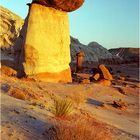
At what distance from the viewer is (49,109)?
8727 millimetres

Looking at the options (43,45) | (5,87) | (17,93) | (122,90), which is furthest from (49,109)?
(122,90)

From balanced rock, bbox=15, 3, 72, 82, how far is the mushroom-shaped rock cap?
158 millimetres

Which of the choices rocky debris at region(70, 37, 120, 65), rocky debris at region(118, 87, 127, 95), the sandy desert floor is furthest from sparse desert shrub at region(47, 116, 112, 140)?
rocky debris at region(70, 37, 120, 65)

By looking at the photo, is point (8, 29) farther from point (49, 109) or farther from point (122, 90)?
point (49, 109)

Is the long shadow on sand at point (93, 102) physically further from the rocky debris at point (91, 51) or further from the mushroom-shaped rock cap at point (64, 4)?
the rocky debris at point (91, 51)

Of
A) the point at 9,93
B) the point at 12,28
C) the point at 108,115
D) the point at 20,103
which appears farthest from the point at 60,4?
the point at 12,28

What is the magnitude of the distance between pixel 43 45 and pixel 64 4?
2.04m

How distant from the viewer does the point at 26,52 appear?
15.5 m

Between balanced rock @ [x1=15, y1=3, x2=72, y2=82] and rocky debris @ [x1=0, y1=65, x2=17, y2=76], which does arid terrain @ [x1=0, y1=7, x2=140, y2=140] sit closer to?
rocky debris @ [x1=0, y1=65, x2=17, y2=76]

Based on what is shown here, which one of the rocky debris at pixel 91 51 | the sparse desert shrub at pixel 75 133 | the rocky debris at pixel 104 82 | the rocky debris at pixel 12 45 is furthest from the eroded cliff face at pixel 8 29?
the sparse desert shrub at pixel 75 133

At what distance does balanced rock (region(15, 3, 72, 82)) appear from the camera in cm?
1552

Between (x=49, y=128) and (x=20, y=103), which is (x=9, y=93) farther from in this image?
(x=49, y=128)

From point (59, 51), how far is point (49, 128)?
32.4 feet

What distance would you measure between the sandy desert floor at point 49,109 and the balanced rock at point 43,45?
1279 millimetres
